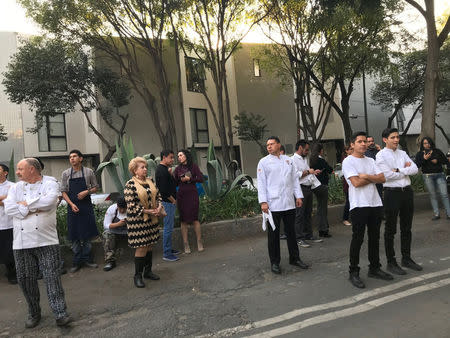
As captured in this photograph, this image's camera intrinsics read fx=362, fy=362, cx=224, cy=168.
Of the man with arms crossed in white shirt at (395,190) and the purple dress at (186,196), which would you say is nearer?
the man with arms crossed in white shirt at (395,190)

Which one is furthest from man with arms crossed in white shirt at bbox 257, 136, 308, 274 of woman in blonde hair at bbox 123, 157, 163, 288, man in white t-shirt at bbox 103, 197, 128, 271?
man in white t-shirt at bbox 103, 197, 128, 271

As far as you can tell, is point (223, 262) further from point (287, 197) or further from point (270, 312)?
point (270, 312)

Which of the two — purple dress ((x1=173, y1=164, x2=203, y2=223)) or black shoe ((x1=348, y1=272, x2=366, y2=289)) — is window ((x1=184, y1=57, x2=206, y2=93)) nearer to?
purple dress ((x1=173, y1=164, x2=203, y2=223))

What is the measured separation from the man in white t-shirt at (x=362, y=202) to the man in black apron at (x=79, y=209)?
3.89 metres

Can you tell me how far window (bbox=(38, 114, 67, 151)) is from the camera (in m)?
20.3

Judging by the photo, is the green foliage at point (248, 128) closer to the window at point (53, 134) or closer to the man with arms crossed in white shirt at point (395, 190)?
the window at point (53, 134)

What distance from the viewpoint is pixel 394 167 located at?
463cm

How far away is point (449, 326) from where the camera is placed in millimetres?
3207

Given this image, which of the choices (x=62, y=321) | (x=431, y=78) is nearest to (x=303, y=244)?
(x=62, y=321)

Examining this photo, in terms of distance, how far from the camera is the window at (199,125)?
23031 mm

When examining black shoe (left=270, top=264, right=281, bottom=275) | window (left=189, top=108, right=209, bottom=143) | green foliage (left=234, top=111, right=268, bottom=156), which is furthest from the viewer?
window (left=189, top=108, right=209, bottom=143)

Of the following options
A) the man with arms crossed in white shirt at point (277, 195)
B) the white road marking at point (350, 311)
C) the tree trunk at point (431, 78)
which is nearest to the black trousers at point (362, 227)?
the white road marking at point (350, 311)

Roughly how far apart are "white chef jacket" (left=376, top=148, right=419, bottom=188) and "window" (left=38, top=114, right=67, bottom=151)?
1933 centimetres

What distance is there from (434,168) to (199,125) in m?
17.1
